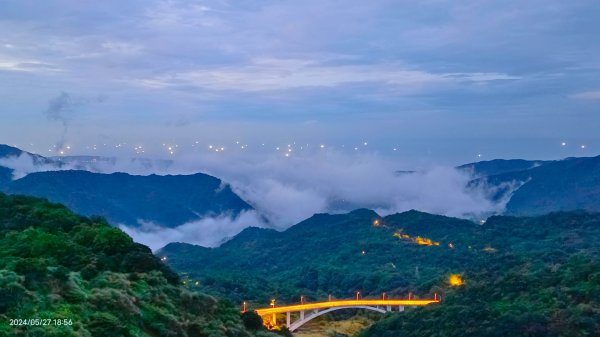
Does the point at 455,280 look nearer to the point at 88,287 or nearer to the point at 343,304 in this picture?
the point at 343,304

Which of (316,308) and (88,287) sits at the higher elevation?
(88,287)

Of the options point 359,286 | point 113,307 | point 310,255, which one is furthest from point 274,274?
point 113,307

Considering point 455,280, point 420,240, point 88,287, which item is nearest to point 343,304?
point 455,280

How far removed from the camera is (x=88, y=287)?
3136 cm

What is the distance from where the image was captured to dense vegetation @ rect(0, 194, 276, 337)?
2497 cm

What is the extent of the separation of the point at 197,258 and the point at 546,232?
115 metres

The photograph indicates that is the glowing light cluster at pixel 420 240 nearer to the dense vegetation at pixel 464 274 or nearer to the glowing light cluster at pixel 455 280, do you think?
the dense vegetation at pixel 464 274

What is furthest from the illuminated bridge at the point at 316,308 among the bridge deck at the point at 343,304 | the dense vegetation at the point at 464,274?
the dense vegetation at the point at 464,274

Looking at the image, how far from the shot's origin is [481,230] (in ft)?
621

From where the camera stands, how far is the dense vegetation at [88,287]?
81.9ft

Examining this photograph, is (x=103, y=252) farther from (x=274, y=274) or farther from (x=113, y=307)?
(x=274, y=274)

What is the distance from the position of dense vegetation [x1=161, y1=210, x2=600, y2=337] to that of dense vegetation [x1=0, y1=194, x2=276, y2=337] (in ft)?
103

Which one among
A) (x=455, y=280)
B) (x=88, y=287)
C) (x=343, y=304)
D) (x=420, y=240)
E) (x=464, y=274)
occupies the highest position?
(x=88, y=287)

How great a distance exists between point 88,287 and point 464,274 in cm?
10105
